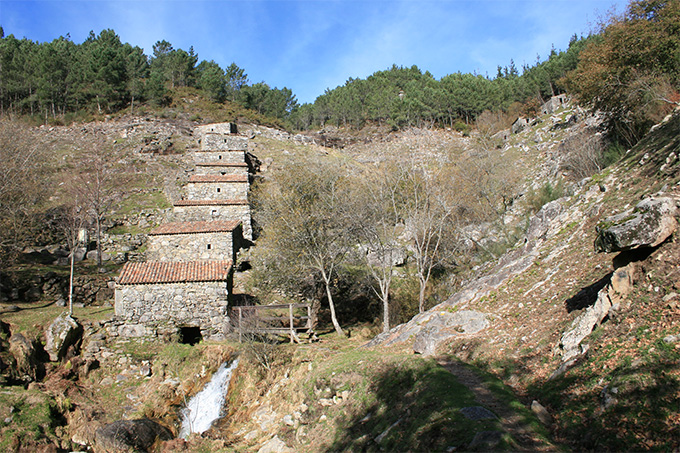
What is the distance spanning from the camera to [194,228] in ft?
79.5

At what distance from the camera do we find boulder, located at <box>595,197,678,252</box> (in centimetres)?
696

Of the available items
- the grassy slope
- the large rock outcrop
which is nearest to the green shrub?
the large rock outcrop

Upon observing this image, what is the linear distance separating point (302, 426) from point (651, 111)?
752 inches

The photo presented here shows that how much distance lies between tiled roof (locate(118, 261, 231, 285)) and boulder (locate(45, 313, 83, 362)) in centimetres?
228

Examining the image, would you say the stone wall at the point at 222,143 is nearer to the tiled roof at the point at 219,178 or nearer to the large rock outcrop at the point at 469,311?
the tiled roof at the point at 219,178

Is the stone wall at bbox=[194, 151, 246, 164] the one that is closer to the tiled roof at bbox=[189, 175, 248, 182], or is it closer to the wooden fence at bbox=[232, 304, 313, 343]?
the tiled roof at bbox=[189, 175, 248, 182]

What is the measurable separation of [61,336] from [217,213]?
49.8ft

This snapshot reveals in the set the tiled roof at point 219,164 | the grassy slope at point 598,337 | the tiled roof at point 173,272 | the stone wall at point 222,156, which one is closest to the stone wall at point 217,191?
the tiled roof at point 219,164

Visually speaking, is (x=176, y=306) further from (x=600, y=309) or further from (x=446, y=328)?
(x=600, y=309)

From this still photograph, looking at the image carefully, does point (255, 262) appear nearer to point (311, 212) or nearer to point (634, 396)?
point (311, 212)

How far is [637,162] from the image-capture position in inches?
512

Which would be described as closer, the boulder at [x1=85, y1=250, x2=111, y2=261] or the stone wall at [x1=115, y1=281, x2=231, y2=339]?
the stone wall at [x1=115, y1=281, x2=231, y2=339]

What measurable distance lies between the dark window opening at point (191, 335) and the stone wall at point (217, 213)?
1145cm

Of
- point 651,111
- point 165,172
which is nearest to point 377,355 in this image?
point 651,111
